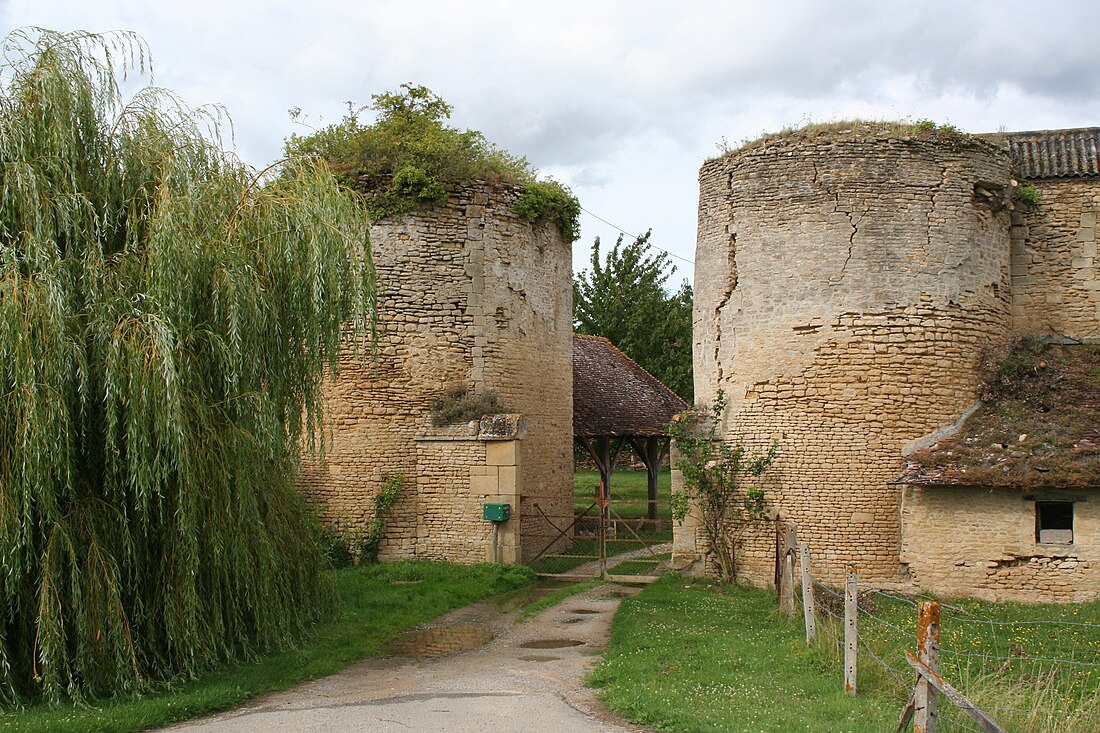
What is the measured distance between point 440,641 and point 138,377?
4.73 m

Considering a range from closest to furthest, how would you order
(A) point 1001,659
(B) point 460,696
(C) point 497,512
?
(A) point 1001,659
(B) point 460,696
(C) point 497,512

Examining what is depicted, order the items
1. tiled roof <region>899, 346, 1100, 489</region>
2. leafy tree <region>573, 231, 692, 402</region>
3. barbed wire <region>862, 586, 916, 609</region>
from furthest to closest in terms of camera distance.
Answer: leafy tree <region>573, 231, 692, 402</region> → tiled roof <region>899, 346, 1100, 489</region> → barbed wire <region>862, 586, 916, 609</region>

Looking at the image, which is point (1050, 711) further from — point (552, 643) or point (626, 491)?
point (626, 491)

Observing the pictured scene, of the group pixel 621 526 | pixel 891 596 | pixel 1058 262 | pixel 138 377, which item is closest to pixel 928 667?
pixel 891 596

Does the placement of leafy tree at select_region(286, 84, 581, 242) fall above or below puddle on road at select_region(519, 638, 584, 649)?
above

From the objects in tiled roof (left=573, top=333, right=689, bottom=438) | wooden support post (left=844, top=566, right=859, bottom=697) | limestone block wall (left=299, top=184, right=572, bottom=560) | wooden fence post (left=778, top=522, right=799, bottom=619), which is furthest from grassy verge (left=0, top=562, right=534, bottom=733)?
tiled roof (left=573, top=333, right=689, bottom=438)

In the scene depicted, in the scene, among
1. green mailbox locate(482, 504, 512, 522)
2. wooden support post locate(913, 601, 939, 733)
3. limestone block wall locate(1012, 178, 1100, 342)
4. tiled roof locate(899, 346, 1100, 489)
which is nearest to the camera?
wooden support post locate(913, 601, 939, 733)

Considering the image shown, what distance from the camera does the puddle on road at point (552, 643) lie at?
1027cm

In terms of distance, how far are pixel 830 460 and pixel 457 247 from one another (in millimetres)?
6523

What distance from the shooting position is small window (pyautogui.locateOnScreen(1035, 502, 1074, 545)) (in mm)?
11680

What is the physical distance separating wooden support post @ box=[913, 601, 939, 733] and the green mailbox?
29.7 ft

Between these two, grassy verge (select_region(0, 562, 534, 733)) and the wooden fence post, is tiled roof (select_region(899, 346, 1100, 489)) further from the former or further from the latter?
grassy verge (select_region(0, 562, 534, 733))

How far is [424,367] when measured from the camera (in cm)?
1532

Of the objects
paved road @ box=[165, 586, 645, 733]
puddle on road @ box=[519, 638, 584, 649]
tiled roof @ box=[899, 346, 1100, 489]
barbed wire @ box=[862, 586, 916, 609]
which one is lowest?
puddle on road @ box=[519, 638, 584, 649]
